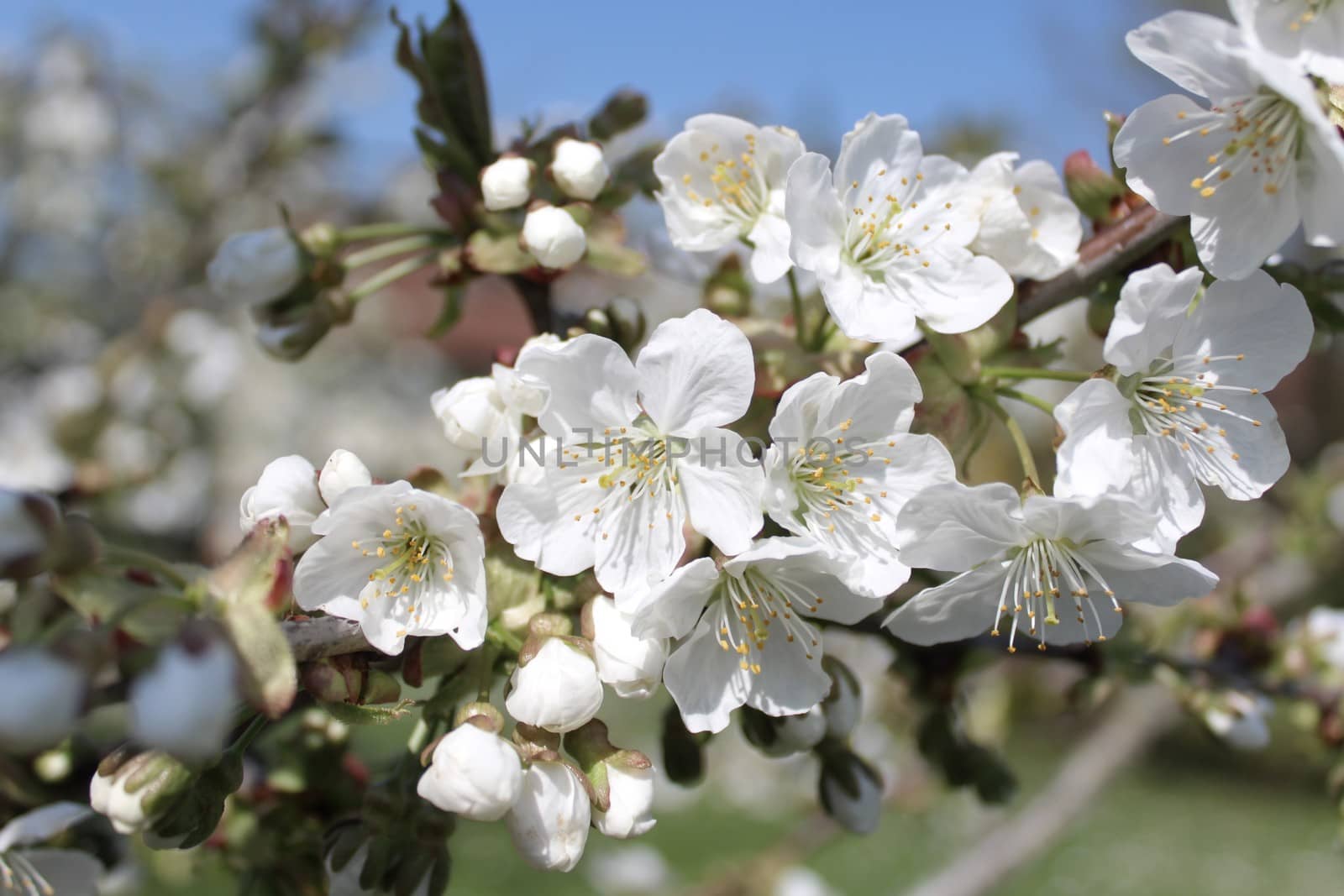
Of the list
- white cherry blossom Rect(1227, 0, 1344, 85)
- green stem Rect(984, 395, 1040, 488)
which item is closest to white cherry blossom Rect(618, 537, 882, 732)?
green stem Rect(984, 395, 1040, 488)

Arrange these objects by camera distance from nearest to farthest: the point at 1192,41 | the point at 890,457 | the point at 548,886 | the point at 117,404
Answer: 1. the point at 1192,41
2. the point at 890,457
3. the point at 117,404
4. the point at 548,886

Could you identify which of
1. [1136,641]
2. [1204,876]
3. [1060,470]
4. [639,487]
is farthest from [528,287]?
[1204,876]

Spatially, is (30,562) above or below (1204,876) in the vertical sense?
above

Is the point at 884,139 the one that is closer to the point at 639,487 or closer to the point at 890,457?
the point at 890,457

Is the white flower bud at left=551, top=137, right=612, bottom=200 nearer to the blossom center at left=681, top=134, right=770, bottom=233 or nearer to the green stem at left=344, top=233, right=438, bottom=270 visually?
the blossom center at left=681, top=134, right=770, bottom=233

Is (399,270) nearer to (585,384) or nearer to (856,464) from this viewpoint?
(585,384)

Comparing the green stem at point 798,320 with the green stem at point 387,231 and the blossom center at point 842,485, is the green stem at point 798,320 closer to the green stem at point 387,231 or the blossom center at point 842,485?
the blossom center at point 842,485

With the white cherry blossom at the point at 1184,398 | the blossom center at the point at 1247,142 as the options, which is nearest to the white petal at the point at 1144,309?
the white cherry blossom at the point at 1184,398
